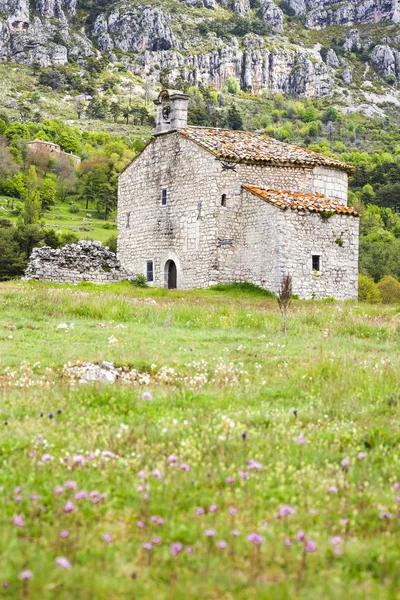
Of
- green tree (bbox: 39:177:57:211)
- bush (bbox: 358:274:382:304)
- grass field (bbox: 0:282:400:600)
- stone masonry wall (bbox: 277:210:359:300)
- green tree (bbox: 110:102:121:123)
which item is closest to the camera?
grass field (bbox: 0:282:400:600)

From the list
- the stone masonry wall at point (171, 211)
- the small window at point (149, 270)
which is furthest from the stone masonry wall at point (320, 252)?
the small window at point (149, 270)

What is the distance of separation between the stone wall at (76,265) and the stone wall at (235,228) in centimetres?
231

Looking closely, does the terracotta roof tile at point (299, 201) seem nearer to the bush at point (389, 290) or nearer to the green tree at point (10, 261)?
the bush at point (389, 290)

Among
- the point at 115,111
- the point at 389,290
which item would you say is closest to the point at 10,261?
the point at 389,290

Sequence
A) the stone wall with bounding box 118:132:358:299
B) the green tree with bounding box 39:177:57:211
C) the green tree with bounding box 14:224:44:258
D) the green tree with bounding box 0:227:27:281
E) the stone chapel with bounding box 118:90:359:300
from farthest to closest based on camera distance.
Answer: the green tree with bounding box 39:177:57:211 → the green tree with bounding box 14:224:44:258 → the green tree with bounding box 0:227:27:281 → the stone chapel with bounding box 118:90:359:300 → the stone wall with bounding box 118:132:358:299

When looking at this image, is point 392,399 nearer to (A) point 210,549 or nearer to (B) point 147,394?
(B) point 147,394

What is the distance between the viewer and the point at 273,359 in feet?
37.6

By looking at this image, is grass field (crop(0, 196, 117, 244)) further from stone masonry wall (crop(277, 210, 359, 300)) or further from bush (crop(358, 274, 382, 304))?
stone masonry wall (crop(277, 210, 359, 300))

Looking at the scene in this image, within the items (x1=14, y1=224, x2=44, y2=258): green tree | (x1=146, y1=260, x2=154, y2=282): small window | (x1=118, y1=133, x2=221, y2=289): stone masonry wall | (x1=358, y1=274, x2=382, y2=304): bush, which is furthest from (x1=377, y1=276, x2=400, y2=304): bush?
(x1=14, y1=224, x2=44, y2=258): green tree

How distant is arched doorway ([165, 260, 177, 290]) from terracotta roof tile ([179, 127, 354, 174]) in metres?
5.72

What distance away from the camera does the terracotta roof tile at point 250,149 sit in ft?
102

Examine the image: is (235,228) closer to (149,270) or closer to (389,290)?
(149,270)

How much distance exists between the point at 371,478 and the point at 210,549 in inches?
74.6

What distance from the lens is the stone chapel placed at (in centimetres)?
2958
